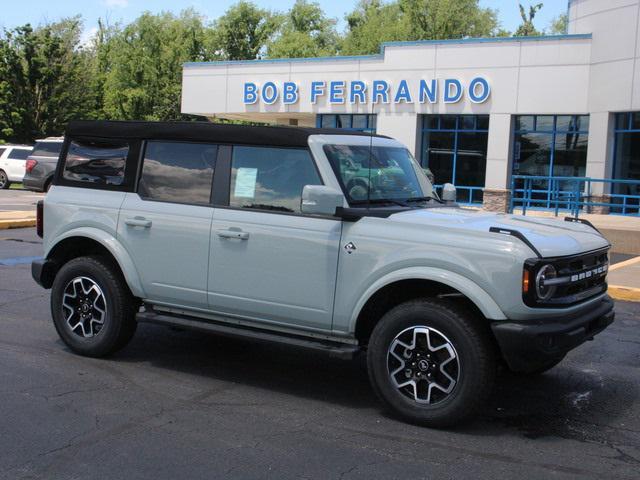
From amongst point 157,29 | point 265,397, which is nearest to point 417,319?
point 265,397

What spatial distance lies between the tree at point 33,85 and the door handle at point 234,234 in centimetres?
4159

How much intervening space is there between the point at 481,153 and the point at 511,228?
21.5m

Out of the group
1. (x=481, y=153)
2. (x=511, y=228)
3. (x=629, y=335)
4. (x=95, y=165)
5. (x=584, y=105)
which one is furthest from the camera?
(x=481, y=153)

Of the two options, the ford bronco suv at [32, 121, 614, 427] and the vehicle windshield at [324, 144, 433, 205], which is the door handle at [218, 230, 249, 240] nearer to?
the ford bronco suv at [32, 121, 614, 427]

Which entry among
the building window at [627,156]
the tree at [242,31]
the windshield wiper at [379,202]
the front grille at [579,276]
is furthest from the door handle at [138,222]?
the tree at [242,31]

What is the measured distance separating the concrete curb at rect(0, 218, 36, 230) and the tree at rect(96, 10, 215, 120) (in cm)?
4103

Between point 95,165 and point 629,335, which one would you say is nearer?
point 95,165

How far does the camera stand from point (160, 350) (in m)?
6.79

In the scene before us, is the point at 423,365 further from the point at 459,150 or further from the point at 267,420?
the point at 459,150

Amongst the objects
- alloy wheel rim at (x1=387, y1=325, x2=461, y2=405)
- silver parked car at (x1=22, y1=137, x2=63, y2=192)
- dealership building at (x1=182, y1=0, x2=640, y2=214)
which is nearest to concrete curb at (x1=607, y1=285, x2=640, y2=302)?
alloy wheel rim at (x1=387, y1=325, x2=461, y2=405)

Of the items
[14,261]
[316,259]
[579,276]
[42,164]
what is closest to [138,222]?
[316,259]

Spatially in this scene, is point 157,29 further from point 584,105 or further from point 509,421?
point 509,421

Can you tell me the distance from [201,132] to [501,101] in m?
20.4

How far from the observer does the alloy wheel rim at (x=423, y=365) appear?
190 inches
